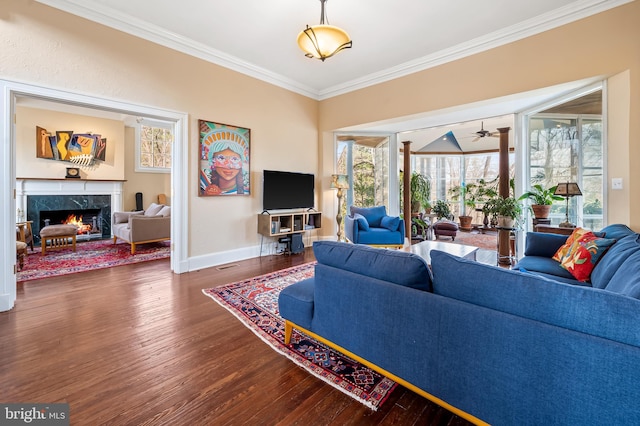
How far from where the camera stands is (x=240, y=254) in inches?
182

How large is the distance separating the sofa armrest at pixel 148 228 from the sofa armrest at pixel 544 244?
19.2ft

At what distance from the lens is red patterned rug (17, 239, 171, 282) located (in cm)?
388

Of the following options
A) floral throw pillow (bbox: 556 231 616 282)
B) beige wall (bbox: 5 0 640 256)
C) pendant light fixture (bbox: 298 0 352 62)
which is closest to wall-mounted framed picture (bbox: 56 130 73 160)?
beige wall (bbox: 5 0 640 256)

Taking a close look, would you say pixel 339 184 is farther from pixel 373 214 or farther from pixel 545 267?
pixel 545 267

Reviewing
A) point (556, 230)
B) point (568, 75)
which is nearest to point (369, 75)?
point (568, 75)

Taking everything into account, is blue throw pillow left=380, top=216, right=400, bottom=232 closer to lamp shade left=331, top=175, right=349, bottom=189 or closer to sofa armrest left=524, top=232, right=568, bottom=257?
lamp shade left=331, top=175, right=349, bottom=189

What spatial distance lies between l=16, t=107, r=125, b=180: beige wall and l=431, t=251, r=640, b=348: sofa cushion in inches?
304

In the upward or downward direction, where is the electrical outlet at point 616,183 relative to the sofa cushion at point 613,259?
upward

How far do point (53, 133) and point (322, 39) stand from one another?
6.56 m

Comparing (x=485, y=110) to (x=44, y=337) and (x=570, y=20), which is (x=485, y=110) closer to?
(x=570, y=20)

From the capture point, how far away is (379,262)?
1600 mm

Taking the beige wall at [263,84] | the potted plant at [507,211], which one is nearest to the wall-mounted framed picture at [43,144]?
the beige wall at [263,84]

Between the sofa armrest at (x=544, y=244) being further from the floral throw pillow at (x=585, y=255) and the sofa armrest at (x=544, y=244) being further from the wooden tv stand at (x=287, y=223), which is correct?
the wooden tv stand at (x=287, y=223)

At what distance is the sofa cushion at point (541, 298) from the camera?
964mm
